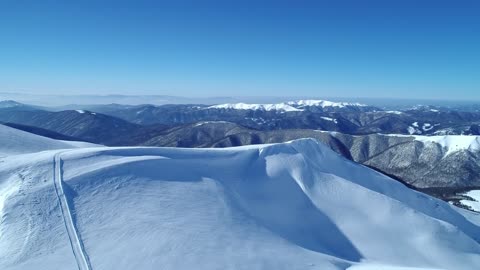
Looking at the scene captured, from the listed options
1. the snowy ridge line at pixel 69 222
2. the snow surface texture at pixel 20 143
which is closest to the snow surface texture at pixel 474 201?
the snowy ridge line at pixel 69 222

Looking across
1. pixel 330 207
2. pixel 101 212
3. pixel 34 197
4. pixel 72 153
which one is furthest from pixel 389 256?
pixel 72 153

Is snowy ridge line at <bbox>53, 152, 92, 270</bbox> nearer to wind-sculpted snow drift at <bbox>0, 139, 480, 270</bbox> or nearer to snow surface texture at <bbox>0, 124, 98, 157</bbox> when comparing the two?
wind-sculpted snow drift at <bbox>0, 139, 480, 270</bbox>

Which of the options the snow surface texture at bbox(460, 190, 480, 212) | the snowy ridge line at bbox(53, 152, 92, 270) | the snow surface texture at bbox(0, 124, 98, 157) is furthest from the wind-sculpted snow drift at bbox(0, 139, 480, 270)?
the snow surface texture at bbox(460, 190, 480, 212)

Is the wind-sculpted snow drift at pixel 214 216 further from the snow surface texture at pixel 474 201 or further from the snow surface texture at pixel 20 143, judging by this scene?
the snow surface texture at pixel 474 201

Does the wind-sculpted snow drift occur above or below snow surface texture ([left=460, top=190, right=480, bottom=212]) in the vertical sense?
above

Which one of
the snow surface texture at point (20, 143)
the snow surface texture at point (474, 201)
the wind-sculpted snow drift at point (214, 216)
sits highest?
the snow surface texture at point (20, 143)

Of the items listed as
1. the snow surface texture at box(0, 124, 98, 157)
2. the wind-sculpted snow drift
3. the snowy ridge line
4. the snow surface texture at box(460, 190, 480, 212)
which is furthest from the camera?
the snow surface texture at box(460, 190, 480, 212)

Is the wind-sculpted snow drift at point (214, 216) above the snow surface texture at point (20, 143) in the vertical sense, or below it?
below
